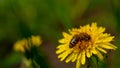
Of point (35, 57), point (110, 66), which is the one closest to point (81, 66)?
point (35, 57)

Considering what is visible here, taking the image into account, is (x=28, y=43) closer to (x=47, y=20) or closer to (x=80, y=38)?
(x=80, y=38)

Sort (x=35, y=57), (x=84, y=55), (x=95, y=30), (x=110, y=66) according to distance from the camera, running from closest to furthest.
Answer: (x=84, y=55) < (x=95, y=30) < (x=35, y=57) < (x=110, y=66)

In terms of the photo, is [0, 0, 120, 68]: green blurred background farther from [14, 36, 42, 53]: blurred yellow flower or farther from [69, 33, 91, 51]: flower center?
[69, 33, 91, 51]: flower center

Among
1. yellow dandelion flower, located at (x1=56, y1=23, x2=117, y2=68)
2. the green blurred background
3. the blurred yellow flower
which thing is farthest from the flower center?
the green blurred background

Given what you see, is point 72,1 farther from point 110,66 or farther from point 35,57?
point 35,57

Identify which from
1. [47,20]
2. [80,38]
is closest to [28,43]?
[80,38]

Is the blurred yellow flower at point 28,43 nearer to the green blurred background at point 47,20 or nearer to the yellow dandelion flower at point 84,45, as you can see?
the yellow dandelion flower at point 84,45

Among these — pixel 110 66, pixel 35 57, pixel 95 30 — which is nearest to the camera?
pixel 95 30

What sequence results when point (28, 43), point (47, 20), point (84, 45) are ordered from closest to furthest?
point (84, 45), point (28, 43), point (47, 20)
